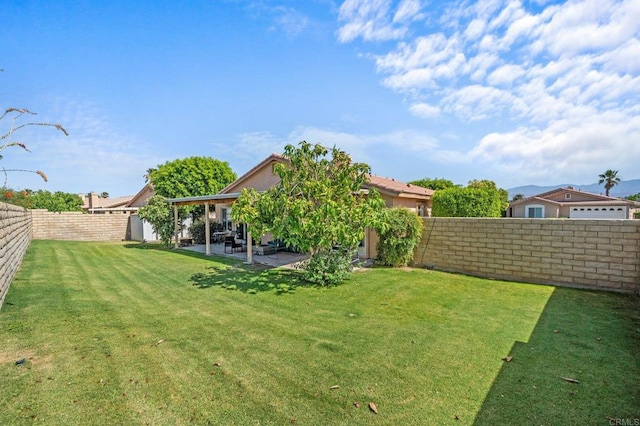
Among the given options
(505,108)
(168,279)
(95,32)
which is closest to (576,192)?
(505,108)

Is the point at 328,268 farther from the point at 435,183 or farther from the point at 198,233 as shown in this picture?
the point at 435,183

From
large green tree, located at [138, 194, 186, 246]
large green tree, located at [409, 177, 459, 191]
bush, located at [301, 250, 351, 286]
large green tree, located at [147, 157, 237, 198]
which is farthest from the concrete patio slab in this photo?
large green tree, located at [409, 177, 459, 191]

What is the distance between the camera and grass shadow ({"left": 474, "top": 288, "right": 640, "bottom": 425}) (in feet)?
10.3

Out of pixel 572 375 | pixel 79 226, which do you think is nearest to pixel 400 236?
pixel 572 375

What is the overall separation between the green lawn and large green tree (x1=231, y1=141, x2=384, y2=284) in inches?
53.4

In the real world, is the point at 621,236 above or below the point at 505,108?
below

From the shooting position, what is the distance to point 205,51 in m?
13.1

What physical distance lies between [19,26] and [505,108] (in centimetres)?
1763

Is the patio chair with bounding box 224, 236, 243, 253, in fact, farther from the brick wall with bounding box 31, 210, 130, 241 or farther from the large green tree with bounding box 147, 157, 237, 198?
the large green tree with bounding box 147, 157, 237, 198

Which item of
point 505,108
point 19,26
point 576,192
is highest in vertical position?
point 19,26

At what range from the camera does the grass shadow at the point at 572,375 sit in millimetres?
3131

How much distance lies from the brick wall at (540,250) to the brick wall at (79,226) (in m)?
21.1

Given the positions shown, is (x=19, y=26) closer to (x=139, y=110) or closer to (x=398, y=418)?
(x=139, y=110)
